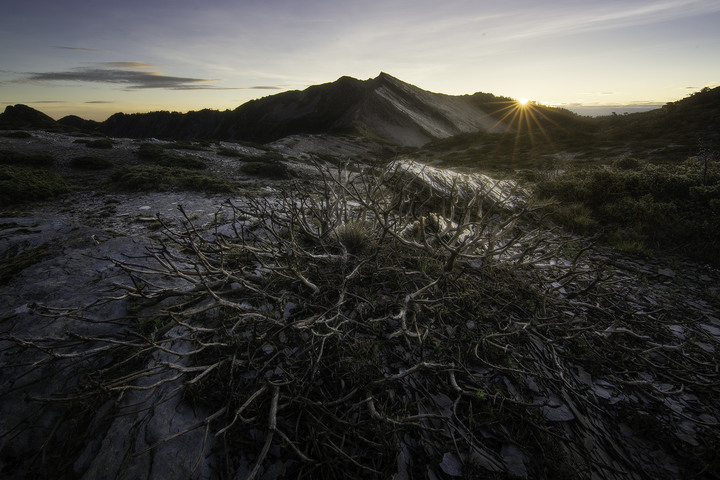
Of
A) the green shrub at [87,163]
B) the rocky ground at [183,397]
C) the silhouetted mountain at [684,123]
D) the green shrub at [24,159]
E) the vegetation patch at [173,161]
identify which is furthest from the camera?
the silhouetted mountain at [684,123]

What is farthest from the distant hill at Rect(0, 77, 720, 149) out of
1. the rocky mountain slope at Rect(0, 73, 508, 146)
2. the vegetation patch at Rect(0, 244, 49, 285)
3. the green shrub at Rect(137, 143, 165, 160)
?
the vegetation patch at Rect(0, 244, 49, 285)

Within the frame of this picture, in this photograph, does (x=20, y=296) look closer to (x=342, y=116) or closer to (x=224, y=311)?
(x=224, y=311)

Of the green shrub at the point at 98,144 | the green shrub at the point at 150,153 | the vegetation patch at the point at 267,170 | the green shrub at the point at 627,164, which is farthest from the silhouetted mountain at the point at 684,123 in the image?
the green shrub at the point at 98,144

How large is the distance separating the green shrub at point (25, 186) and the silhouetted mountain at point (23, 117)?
27.2 metres

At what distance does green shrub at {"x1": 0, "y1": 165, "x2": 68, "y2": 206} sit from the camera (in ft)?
22.9

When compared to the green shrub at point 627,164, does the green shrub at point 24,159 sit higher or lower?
higher

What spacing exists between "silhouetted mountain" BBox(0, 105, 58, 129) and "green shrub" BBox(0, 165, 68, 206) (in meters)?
27.2

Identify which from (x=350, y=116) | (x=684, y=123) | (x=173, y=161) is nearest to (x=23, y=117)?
(x=173, y=161)

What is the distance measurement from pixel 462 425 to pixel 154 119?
108223mm

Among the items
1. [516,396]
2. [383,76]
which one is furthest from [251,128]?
[516,396]

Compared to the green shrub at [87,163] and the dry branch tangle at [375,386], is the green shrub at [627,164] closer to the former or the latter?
the dry branch tangle at [375,386]

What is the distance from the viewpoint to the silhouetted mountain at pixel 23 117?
26.1 meters

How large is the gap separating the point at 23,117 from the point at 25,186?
111 ft

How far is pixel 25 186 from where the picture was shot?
7.34 meters
